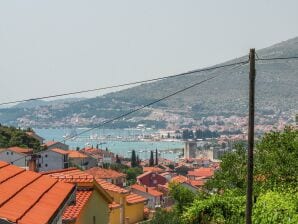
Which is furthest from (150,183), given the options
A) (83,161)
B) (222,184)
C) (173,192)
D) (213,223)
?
(213,223)

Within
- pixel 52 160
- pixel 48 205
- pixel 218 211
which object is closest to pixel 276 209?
pixel 218 211

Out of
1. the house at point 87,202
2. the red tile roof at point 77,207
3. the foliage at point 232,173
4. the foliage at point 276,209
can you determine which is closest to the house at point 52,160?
the foliage at point 232,173

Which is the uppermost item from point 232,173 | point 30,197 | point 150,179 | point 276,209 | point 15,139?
point 30,197

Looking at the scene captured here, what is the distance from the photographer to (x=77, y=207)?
11.0 metres

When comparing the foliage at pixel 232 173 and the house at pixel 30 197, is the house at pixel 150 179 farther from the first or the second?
the house at pixel 30 197

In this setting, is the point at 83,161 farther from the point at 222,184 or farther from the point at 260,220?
the point at 260,220

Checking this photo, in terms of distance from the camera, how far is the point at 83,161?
10075 centimetres

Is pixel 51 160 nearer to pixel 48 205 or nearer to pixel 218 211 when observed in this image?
pixel 218 211

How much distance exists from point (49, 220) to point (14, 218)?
2.98ft

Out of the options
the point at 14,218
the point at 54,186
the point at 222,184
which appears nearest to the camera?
the point at 14,218

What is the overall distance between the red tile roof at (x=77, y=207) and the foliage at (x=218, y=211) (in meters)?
3.57

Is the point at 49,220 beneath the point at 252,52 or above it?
beneath

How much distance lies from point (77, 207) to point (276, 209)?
4134 millimetres

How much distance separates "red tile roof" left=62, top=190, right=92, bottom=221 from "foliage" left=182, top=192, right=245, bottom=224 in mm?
3567
